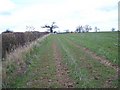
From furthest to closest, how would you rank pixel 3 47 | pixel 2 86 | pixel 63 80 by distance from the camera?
pixel 3 47
pixel 63 80
pixel 2 86

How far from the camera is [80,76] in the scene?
43.4ft

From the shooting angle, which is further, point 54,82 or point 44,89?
point 54,82

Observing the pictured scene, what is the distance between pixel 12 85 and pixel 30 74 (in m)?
2.74

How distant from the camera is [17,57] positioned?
18578 mm

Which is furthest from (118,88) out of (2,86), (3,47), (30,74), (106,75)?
(3,47)

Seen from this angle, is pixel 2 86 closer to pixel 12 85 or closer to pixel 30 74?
pixel 12 85

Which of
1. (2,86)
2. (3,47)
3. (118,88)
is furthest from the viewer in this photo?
(3,47)

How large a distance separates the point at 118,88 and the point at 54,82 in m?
2.92

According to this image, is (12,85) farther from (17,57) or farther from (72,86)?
(17,57)

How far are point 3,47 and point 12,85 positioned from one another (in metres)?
A: 12.0

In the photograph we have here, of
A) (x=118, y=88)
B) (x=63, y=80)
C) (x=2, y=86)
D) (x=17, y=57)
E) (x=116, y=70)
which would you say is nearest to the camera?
(x=118, y=88)

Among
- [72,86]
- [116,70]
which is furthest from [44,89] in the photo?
[116,70]

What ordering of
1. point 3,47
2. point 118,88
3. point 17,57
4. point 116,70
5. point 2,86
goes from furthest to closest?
point 3,47 < point 17,57 < point 116,70 < point 2,86 < point 118,88

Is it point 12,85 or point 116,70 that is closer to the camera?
point 12,85
